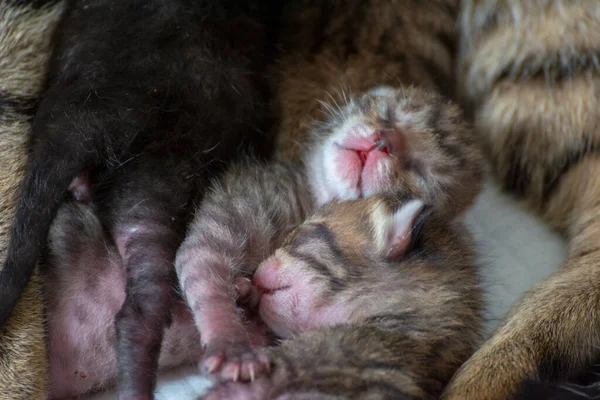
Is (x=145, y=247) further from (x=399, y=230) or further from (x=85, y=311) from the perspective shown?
(x=399, y=230)

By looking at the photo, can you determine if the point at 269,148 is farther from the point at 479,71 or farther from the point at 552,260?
the point at 552,260

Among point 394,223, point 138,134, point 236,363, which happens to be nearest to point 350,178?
point 394,223

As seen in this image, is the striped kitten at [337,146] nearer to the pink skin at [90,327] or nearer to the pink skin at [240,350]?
the pink skin at [240,350]

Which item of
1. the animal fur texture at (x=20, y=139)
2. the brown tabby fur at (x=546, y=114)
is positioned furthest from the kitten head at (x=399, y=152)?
the animal fur texture at (x=20, y=139)

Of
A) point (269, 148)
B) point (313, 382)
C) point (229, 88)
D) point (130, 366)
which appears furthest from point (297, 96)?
point (313, 382)

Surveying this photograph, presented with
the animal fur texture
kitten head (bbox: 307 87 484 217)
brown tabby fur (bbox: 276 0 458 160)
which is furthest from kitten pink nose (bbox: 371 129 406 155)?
the animal fur texture

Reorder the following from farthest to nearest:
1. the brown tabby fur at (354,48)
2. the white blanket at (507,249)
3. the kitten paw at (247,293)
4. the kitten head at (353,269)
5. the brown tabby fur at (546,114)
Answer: the brown tabby fur at (354,48) < the white blanket at (507,249) < the brown tabby fur at (546,114) < the kitten paw at (247,293) < the kitten head at (353,269)
